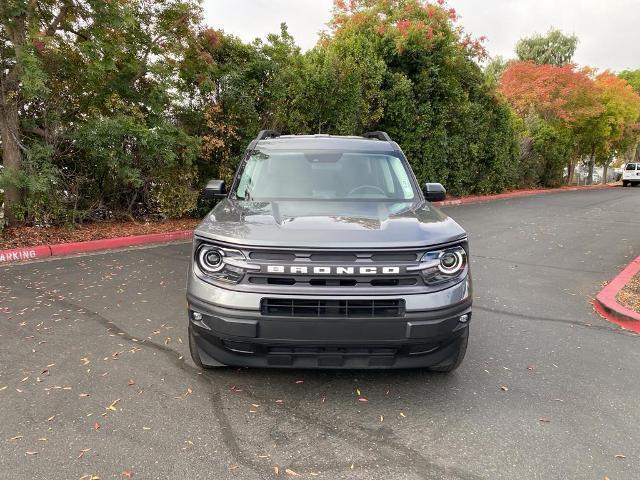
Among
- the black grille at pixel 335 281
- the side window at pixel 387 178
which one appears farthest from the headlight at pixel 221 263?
the side window at pixel 387 178

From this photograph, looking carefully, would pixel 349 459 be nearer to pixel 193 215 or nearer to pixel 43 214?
pixel 43 214

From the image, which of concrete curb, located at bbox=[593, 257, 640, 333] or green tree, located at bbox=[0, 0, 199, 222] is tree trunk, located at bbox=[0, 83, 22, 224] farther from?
concrete curb, located at bbox=[593, 257, 640, 333]

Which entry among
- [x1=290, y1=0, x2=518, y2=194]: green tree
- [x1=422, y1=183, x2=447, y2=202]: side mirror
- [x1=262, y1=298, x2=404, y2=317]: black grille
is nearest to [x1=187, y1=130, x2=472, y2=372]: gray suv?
[x1=262, y1=298, x2=404, y2=317]: black grille

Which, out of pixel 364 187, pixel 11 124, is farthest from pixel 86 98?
pixel 364 187

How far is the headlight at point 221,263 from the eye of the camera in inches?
117

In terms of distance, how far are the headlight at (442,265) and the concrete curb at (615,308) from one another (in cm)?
292

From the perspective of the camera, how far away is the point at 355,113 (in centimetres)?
1405

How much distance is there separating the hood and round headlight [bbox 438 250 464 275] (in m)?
0.10

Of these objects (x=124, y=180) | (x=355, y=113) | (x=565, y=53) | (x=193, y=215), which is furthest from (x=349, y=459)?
(x=565, y=53)

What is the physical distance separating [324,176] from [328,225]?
128cm

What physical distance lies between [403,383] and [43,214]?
7.72 metres

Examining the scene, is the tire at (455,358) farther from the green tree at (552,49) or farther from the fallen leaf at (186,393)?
the green tree at (552,49)

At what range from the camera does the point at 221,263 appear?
305cm

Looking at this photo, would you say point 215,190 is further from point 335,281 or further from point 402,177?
point 335,281
